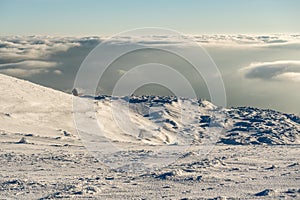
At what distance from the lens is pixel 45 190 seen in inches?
1449

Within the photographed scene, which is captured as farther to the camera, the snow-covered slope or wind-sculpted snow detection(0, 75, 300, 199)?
the snow-covered slope

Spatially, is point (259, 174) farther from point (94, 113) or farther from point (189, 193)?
point (94, 113)

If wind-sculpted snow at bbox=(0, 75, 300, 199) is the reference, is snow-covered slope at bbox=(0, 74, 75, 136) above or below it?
below

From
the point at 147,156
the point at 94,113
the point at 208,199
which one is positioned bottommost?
the point at 94,113

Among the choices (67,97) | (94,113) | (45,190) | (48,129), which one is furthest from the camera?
Answer: (67,97)

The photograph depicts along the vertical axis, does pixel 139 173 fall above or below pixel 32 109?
above

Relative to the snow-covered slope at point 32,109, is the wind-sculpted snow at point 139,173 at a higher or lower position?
higher

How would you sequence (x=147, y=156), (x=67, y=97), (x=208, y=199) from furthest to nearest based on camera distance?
(x=67, y=97) < (x=147, y=156) < (x=208, y=199)

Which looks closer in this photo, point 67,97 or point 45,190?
point 45,190

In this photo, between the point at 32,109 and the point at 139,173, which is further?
the point at 32,109

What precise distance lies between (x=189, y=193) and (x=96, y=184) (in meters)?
8.89

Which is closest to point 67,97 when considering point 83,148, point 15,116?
point 15,116

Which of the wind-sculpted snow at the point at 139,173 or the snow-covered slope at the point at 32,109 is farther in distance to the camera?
the snow-covered slope at the point at 32,109

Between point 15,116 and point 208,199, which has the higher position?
point 208,199
